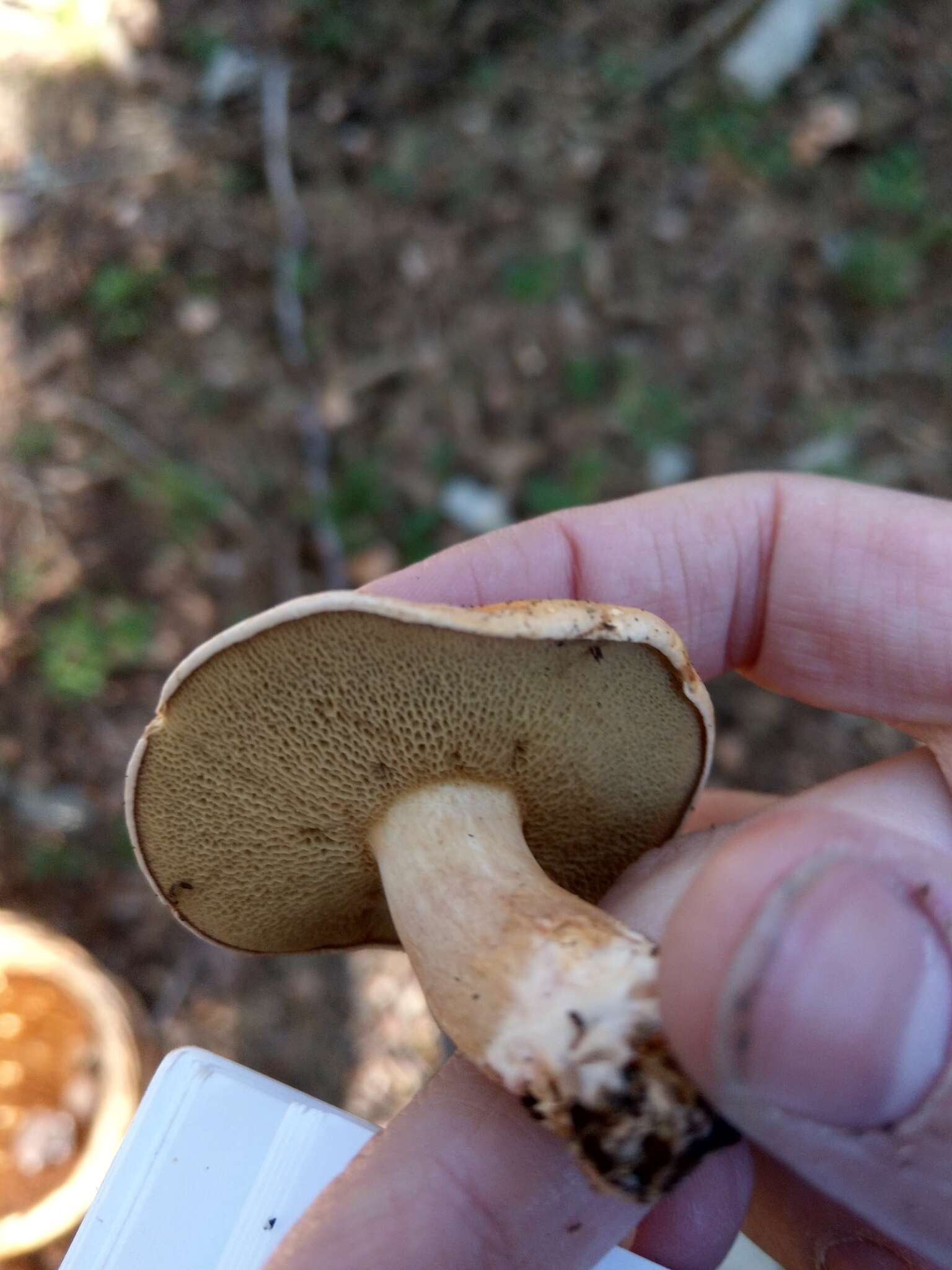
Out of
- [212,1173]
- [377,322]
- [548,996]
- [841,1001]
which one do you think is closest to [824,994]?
[841,1001]

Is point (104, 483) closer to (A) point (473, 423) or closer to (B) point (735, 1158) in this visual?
(A) point (473, 423)

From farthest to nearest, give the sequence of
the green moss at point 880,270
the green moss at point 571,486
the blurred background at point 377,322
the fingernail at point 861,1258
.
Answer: the green moss at point 880,270, the green moss at point 571,486, the blurred background at point 377,322, the fingernail at point 861,1258

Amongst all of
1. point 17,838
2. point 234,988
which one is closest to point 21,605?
point 17,838

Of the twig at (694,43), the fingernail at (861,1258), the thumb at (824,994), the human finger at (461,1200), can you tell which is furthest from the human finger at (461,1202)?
the twig at (694,43)

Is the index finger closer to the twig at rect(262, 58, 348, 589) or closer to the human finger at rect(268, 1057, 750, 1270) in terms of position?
the human finger at rect(268, 1057, 750, 1270)

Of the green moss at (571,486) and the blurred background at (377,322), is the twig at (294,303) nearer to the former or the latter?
the blurred background at (377,322)

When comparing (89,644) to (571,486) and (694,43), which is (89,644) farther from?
(694,43)
